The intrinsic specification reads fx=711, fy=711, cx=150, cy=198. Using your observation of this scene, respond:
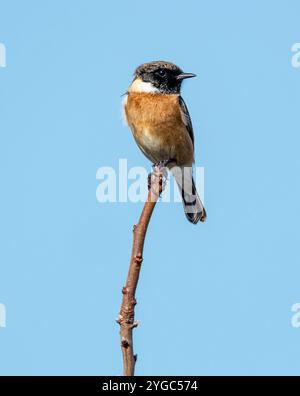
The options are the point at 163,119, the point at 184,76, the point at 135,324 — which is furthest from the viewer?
the point at 184,76

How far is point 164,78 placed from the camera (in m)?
9.03

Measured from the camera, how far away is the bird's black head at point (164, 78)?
29.5ft

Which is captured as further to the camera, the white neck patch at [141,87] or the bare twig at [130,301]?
the white neck patch at [141,87]

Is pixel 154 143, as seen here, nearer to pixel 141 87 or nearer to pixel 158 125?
pixel 158 125

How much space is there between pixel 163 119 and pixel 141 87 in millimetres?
610

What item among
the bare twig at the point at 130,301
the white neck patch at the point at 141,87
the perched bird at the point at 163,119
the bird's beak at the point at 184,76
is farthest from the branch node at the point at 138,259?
the bird's beak at the point at 184,76

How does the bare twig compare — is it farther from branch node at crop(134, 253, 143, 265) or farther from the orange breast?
the orange breast

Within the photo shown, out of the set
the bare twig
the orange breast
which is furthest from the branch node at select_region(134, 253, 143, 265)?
the orange breast

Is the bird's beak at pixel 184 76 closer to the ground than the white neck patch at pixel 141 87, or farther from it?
farther from it

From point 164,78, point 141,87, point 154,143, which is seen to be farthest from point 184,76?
point 154,143

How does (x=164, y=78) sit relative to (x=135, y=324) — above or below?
above

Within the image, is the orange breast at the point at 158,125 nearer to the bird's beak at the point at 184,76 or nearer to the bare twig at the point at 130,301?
the bird's beak at the point at 184,76
